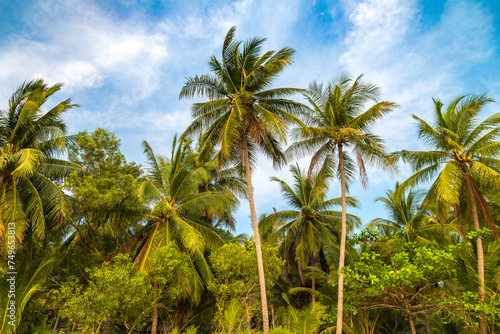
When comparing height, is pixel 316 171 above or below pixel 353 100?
below

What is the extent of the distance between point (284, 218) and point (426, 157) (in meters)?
9.07

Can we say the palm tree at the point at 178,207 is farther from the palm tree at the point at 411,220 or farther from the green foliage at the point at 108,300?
the palm tree at the point at 411,220

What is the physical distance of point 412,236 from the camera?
A: 17.9 metres

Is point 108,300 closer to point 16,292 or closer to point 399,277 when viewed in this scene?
point 16,292

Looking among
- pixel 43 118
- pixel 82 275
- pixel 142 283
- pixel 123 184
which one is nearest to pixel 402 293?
pixel 142 283

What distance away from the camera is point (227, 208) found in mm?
15000

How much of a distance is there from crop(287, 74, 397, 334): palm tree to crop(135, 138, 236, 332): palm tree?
16.3ft

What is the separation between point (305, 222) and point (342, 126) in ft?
23.8

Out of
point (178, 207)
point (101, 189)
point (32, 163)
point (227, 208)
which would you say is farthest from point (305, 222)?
point (32, 163)

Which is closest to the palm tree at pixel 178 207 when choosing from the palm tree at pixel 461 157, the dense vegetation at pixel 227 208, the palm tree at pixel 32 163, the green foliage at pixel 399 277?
the dense vegetation at pixel 227 208

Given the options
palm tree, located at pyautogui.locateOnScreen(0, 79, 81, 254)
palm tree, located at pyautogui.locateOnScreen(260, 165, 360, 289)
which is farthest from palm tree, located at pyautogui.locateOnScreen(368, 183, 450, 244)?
palm tree, located at pyautogui.locateOnScreen(0, 79, 81, 254)

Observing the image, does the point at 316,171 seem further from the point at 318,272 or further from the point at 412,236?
the point at 412,236

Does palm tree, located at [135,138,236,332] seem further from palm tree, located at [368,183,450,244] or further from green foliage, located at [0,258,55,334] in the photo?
palm tree, located at [368,183,450,244]

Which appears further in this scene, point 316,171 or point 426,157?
point 316,171
